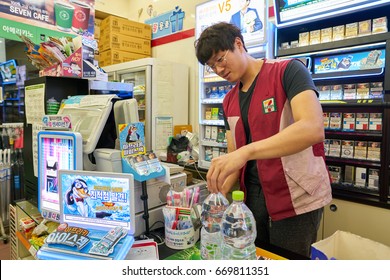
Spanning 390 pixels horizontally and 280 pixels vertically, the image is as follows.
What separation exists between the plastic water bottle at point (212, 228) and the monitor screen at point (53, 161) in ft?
2.23

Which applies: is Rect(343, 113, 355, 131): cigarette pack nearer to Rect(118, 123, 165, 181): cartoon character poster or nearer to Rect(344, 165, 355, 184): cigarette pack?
Rect(344, 165, 355, 184): cigarette pack

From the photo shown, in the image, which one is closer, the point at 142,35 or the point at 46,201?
the point at 46,201

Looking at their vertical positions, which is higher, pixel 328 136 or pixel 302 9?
pixel 302 9

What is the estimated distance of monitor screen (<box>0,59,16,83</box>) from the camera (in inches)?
194

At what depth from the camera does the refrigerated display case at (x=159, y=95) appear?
3.64 m

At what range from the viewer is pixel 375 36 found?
200 centimetres

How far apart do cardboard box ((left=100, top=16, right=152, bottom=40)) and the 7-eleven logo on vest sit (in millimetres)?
3712

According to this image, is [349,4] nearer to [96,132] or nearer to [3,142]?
[96,132]

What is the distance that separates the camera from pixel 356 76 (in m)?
2.32

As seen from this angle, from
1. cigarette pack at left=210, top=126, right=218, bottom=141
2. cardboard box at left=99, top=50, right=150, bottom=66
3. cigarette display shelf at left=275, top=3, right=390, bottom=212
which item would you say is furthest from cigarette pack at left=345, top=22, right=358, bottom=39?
cardboard box at left=99, top=50, right=150, bottom=66

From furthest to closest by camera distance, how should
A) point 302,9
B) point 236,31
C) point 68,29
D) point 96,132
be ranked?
1. point 68,29
2. point 302,9
3. point 96,132
4. point 236,31

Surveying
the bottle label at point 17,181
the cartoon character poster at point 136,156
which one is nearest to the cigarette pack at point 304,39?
the cartoon character poster at point 136,156

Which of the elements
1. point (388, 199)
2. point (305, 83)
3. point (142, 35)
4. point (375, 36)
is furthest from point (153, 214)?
point (142, 35)

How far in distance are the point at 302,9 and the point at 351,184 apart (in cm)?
154
